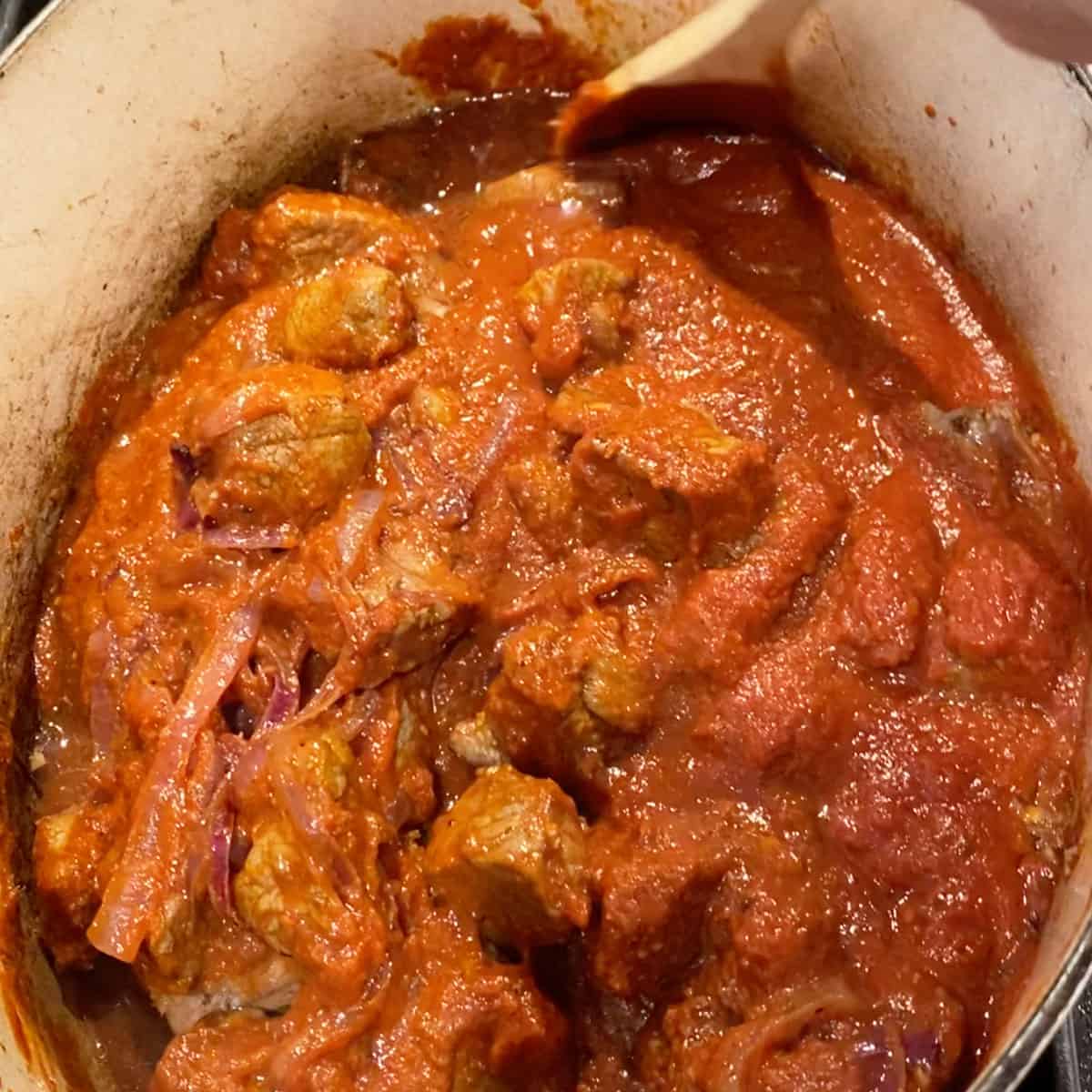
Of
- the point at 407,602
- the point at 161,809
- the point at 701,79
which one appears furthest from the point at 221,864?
the point at 701,79

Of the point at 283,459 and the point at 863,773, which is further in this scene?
the point at 283,459

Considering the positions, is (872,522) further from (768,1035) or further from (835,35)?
(835,35)

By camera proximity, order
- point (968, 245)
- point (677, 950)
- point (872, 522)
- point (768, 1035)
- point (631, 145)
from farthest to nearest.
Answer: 1. point (631, 145)
2. point (968, 245)
3. point (872, 522)
4. point (677, 950)
5. point (768, 1035)

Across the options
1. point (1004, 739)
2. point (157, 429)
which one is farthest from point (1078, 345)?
point (157, 429)

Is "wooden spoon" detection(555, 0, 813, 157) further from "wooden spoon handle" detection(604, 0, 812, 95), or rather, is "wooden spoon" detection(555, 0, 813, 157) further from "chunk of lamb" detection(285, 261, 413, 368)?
"chunk of lamb" detection(285, 261, 413, 368)

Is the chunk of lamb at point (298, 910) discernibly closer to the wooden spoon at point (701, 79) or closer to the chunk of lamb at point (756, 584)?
the chunk of lamb at point (756, 584)

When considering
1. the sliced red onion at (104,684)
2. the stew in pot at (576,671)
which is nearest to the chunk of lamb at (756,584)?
the stew in pot at (576,671)
